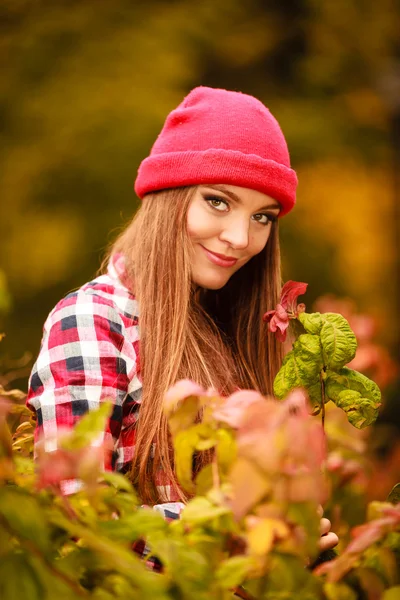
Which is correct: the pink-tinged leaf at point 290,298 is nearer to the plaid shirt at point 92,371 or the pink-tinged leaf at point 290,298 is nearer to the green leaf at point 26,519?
the plaid shirt at point 92,371

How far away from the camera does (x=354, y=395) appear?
4.06ft

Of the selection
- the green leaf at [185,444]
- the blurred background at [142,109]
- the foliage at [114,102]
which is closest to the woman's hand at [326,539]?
the green leaf at [185,444]

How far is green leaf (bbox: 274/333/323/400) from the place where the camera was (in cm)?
124

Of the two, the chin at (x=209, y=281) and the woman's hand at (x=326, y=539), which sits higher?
the chin at (x=209, y=281)

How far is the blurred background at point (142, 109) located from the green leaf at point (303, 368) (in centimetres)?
322

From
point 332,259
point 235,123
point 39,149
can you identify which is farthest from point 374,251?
point 235,123

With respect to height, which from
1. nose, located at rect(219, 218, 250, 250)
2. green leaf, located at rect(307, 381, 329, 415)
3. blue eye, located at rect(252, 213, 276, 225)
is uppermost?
blue eye, located at rect(252, 213, 276, 225)

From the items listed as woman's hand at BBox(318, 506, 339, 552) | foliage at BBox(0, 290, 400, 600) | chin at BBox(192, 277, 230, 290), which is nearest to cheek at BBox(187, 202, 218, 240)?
chin at BBox(192, 277, 230, 290)

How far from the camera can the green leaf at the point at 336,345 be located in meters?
1.23

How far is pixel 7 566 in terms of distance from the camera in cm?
66

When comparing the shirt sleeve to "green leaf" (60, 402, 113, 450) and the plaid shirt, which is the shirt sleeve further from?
"green leaf" (60, 402, 113, 450)

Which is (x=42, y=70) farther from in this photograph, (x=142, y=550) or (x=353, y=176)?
(x=142, y=550)

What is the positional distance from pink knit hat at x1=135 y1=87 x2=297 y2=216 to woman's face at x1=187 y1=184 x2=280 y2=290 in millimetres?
27

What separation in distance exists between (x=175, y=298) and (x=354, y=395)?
0.60m
